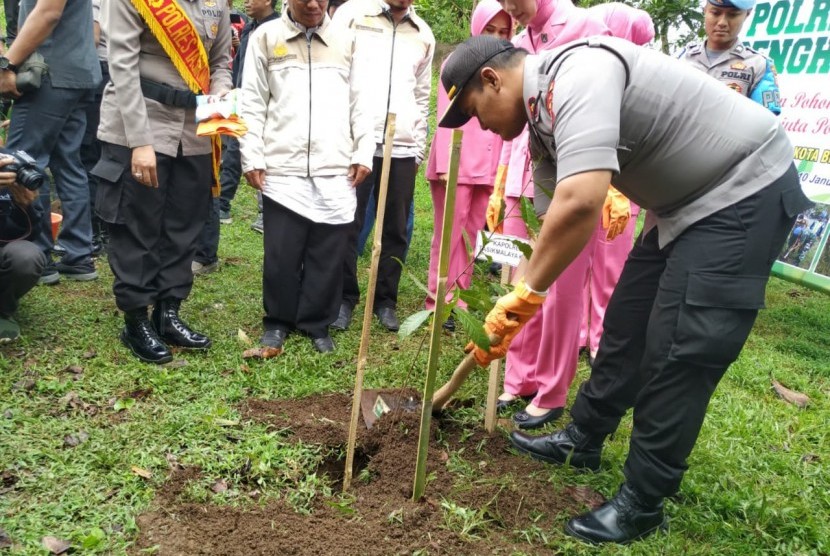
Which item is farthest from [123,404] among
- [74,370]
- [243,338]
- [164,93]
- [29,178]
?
[164,93]

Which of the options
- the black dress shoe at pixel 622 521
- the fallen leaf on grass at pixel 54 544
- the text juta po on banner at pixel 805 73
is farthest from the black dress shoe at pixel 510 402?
the text juta po on banner at pixel 805 73

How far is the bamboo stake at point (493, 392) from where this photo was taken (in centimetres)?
282

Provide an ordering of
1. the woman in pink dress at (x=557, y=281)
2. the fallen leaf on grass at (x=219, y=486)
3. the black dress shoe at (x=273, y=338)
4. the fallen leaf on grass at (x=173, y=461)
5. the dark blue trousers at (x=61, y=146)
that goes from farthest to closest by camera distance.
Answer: the dark blue trousers at (x=61, y=146) < the black dress shoe at (x=273, y=338) < the woman in pink dress at (x=557, y=281) < the fallen leaf on grass at (x=173, y=461) < the fallen leaf on grass at (x=219, y=486)

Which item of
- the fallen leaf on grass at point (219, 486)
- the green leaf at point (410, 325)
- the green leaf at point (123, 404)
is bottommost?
the green leaf at point (123, 404)

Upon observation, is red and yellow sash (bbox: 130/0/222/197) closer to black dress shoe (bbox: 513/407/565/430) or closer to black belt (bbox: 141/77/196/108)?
black belt (bbox: 141/77/196/108)

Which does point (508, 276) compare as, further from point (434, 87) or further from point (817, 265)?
point (434, 87)

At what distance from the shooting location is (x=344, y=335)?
4129mm

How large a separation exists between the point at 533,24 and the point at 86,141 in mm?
3638

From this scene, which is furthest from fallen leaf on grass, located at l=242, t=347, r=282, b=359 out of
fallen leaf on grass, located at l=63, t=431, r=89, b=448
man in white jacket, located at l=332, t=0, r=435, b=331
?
fallen leaf on grass, located at l=63, t=431, r=89, b=448

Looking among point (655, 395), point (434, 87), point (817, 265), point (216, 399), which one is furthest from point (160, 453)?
point (434, 87)

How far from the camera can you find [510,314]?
2.13 metres

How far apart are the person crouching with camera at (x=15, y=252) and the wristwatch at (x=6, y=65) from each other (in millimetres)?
881

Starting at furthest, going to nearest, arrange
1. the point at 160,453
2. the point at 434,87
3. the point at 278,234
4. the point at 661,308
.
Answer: the point at 434,87 < the point at 278,234 < the point at 160,453 < the point at 661,308

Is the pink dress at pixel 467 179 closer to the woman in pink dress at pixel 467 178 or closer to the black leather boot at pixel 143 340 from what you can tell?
the woman in pink dress at pixel 467 178
